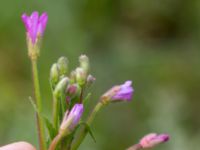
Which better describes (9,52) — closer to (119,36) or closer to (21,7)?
(21,7)

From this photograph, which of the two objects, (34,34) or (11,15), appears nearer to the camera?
(34,34)

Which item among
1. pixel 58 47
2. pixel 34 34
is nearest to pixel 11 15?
pixel 58 47

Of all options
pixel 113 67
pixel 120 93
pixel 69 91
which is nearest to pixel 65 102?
pixel 69 91

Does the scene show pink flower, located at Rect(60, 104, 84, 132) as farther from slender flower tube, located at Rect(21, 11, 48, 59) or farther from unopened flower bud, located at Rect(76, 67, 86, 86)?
slender flower tube, located at Rect(21, 11, 48, 59)

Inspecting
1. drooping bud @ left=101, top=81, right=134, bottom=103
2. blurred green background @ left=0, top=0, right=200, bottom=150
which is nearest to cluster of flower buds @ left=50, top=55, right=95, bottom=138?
drooping bud @ left=101, top=81, right=134, bottom=103

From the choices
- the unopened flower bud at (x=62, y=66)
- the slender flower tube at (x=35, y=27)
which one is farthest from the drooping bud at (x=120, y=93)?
the slender flower tube at (x=35, y=27)
